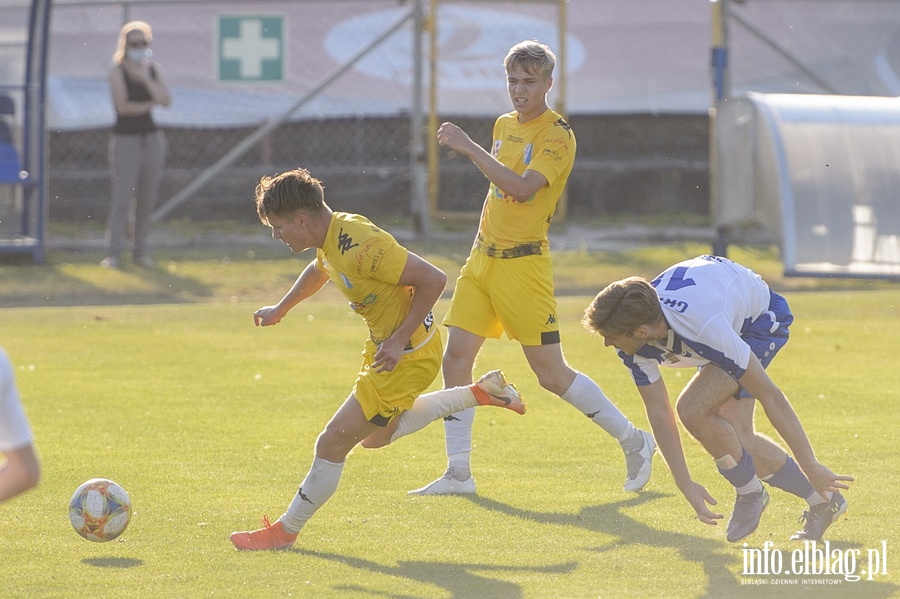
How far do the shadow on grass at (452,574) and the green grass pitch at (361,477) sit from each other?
1 cm

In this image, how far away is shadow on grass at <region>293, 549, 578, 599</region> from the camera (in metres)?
4.91

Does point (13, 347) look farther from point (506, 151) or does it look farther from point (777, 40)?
point (777, 40)

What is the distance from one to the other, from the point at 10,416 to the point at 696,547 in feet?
9.52

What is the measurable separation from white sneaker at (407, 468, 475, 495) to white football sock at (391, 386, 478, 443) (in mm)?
418

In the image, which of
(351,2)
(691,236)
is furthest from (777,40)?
(351,2)

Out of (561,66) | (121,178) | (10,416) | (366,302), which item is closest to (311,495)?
(366,302)

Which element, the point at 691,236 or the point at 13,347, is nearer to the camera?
the point at 13,347

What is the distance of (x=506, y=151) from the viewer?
653cm

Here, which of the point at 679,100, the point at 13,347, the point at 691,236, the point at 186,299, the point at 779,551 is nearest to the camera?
the point at 779,551

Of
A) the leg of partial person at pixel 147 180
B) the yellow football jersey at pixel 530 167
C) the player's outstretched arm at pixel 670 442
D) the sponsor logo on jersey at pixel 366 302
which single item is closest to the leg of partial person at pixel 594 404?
the yellow football jersey at pixel 530 167

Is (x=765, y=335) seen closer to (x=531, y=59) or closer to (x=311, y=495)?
(x=531, y=59)

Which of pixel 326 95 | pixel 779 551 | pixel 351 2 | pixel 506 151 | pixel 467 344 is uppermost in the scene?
pixel 351 2

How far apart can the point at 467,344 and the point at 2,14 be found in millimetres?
11080

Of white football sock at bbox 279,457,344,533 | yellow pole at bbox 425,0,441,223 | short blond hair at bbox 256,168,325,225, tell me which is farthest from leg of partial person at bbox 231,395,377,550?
yellow pole at bbox 425,0,441,223
